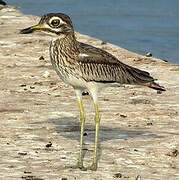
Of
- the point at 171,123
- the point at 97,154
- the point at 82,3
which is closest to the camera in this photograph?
the point at 97,154

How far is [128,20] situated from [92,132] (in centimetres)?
1623

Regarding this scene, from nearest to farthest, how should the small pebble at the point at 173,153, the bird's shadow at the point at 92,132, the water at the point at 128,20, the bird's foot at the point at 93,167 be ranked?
the bird's foot at the point at 93,167
the small pebble at the point at 173,153
the bird's shadow at the point at 92,132
the water at the point at 128,20

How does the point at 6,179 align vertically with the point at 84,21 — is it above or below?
above

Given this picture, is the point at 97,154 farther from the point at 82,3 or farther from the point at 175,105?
the point at 82,3

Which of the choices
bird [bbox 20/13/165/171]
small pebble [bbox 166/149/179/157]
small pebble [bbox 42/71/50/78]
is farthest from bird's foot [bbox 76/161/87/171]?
small pebble [bbox 42/71/50/78]

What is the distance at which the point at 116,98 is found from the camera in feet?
47.7

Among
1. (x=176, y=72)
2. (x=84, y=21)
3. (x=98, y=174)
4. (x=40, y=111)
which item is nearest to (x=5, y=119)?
(x=40, y=111)

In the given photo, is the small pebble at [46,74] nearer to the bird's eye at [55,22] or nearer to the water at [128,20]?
the bird's eye at [55,22]

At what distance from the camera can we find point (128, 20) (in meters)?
A: 28.5

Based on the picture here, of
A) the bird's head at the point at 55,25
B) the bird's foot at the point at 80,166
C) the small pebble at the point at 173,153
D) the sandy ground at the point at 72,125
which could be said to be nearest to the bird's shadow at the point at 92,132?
the sandy ground at the point at 72,125

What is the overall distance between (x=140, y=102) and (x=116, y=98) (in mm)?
419

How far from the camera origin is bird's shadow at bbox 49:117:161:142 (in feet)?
40.2

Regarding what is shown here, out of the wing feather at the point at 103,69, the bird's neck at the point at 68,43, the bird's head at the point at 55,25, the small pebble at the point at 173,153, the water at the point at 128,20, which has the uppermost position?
the bird's head at the point at 55,25

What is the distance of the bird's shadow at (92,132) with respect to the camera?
12266mm
